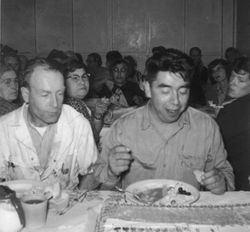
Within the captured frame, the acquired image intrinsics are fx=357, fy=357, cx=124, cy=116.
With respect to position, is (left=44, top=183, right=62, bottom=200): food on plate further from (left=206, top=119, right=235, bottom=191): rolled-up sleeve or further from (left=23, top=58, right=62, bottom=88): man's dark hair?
(left=206, top=119, right=235, bottom=191): rolled-up sleeve

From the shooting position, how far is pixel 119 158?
188 cm

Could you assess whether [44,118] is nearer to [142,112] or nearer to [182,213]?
[142,112]

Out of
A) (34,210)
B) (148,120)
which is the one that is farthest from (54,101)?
(34,210)

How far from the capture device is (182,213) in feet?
5.47

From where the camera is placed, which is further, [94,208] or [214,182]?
[214,182]

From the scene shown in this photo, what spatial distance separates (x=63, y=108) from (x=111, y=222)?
1039mm

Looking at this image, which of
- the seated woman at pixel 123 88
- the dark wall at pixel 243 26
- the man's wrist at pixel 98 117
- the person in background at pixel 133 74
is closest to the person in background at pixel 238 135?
the man's wrist at pixel 98 117

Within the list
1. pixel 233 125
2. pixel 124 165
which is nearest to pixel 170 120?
pixel 124 165

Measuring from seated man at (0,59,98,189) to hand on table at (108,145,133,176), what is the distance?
0.40m

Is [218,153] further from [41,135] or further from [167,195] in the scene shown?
[41,135]

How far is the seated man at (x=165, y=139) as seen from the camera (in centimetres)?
222

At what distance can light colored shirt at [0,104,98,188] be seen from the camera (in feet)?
7.28

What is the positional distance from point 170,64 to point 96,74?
515cm

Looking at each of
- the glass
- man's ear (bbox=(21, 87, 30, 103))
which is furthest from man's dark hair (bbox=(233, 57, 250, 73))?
the glass
